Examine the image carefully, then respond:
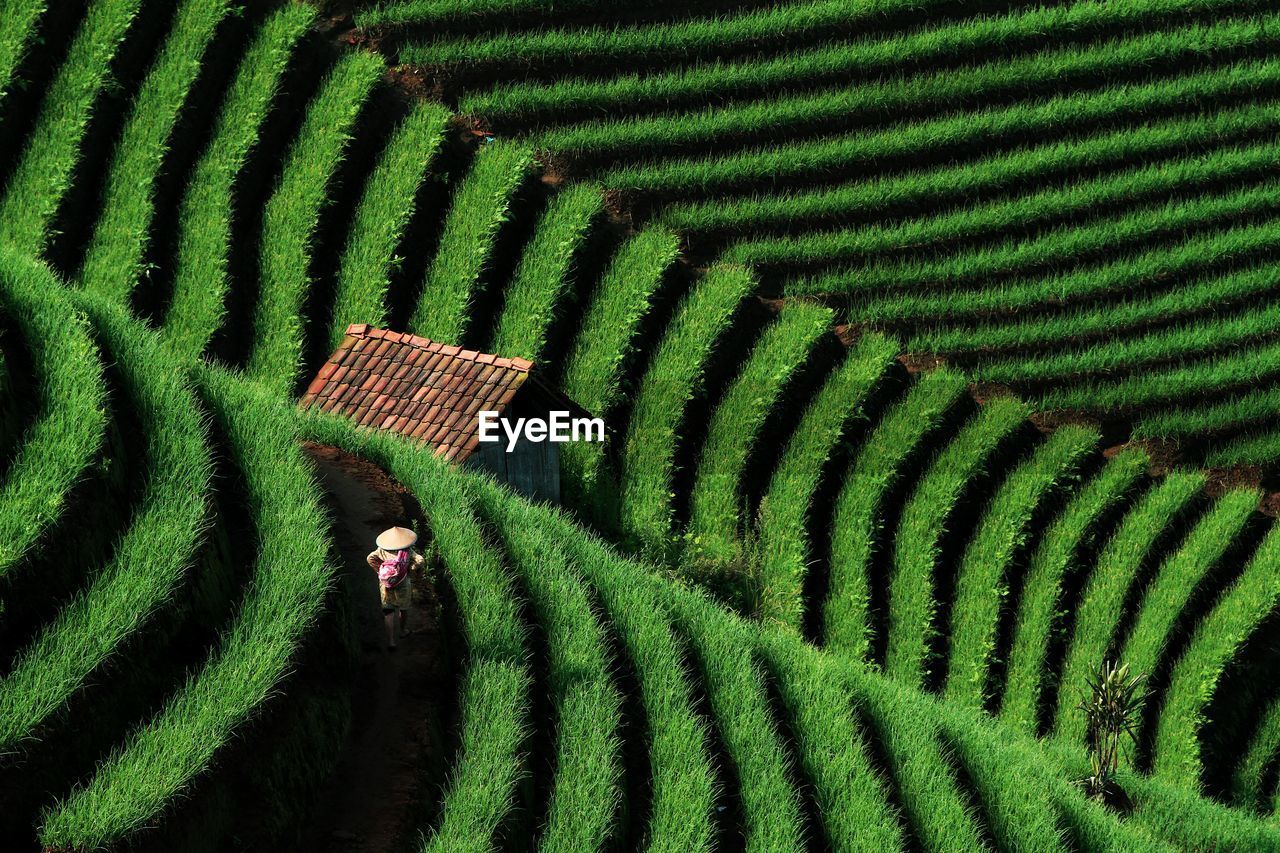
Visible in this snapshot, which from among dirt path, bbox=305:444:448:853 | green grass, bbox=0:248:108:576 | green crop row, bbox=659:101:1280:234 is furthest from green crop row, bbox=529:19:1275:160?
green grass, bbox=0:248:108:576

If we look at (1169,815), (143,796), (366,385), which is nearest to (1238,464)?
(1169,815)

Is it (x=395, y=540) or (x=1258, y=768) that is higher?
(x=395, y=540)

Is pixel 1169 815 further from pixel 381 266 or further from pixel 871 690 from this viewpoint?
pixel 381 266

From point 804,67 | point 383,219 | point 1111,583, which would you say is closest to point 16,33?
point 383,219

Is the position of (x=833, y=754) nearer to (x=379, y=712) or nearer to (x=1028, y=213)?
(x=379, y=712)

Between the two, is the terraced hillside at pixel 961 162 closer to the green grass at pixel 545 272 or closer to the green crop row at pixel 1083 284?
the green crop row at pixel 1083 284
